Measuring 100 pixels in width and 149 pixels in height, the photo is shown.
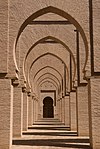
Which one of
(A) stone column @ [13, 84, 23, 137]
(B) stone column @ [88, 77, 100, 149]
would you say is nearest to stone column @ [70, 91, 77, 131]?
(A) stone column @ [13, 84, 23, 137]

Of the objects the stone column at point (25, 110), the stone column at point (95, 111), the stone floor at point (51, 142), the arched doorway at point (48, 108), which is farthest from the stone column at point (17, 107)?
the arched doorway at point (48, 108)

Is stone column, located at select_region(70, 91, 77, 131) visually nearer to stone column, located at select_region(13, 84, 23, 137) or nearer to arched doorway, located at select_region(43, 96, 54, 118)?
stone column, located at select_region(13, 84, 23, 137)

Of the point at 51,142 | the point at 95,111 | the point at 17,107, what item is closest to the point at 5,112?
the point at 95,111

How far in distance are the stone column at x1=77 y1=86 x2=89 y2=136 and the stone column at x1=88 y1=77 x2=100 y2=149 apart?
4.10 metres

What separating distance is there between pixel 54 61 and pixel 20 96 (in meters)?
9.72

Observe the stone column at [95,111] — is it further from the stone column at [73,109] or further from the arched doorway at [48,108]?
the arched doorway at [48,108]

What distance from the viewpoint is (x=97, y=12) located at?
1033 cm

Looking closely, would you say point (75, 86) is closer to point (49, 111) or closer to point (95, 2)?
point (95, 2)

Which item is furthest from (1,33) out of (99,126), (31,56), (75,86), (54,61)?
(54,61)

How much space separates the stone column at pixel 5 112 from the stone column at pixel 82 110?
5047 millimetres

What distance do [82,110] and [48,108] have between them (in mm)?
27498

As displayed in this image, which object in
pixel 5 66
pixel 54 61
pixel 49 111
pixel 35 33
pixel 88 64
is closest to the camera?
pixel 5 66

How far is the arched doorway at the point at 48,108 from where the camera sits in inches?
1628

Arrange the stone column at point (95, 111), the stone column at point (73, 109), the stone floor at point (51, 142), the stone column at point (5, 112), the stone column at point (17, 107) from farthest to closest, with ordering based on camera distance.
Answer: the stone column at point (73, 109), the stone column at point (17, 107), the stone floor at point (51, 142), the stone column at point (95, 111), the stone column at point (5, 112)
